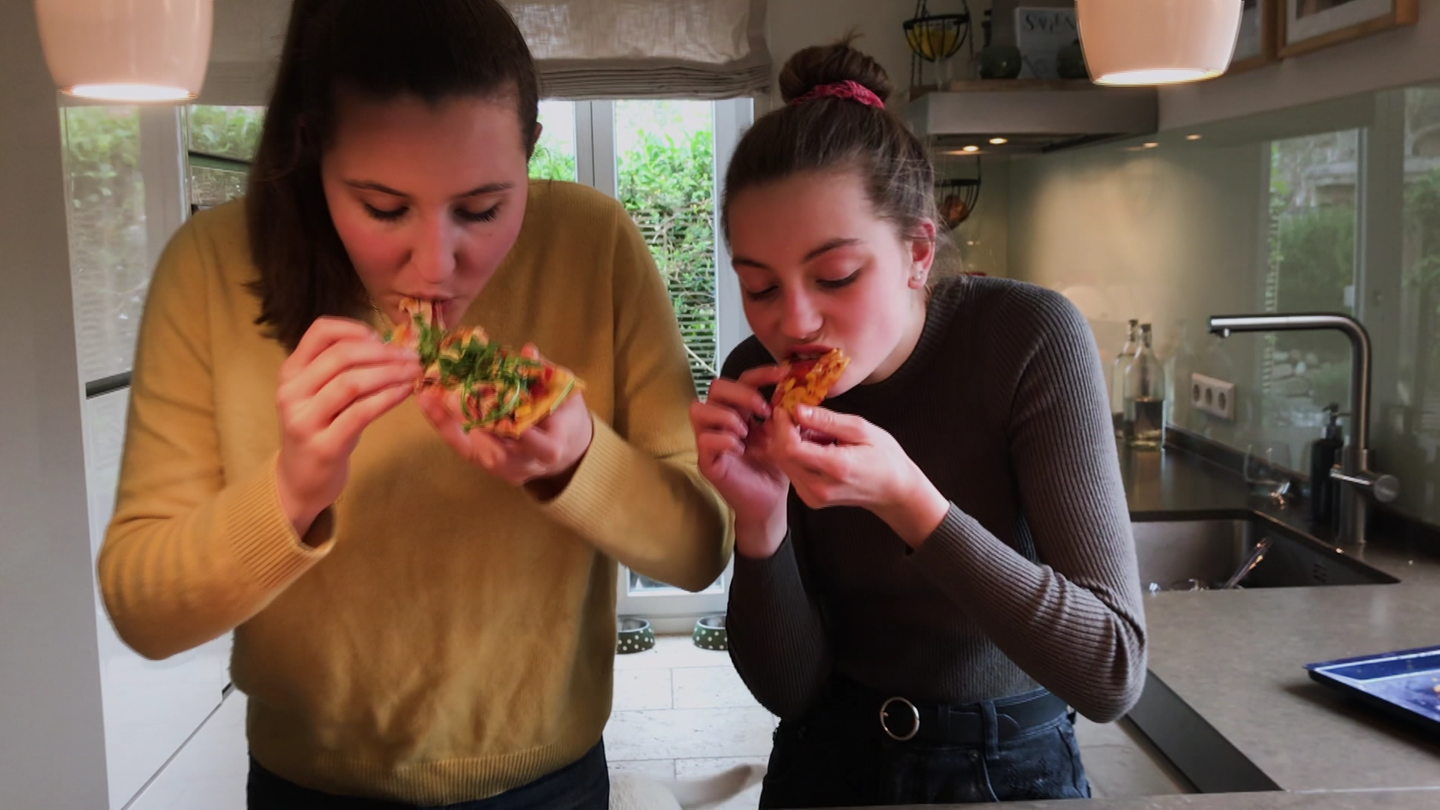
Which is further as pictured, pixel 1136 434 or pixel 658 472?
pixel 1136 434

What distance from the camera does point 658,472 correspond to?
108 centimetres

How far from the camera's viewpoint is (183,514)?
0.99m

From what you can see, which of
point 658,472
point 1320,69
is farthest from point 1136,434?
point 658,472

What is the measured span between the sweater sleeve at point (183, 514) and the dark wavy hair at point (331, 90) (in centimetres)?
7

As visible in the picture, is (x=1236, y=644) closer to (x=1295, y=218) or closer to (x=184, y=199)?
(x=1295, y=218)

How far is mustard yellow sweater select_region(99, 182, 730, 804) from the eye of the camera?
3.37 ft

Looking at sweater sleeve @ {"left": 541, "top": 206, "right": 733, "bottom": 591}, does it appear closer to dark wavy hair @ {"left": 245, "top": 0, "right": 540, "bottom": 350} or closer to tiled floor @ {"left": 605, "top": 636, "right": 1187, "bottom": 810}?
dark wavy hair @ {"left": 245, "top": 0, "right": 540, "bottom": 350}

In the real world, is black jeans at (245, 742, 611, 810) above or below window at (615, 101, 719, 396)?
below

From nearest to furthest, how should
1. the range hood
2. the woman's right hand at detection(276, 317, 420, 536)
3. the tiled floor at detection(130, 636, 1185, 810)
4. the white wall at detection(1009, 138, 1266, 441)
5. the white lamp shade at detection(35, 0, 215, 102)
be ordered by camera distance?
the white lamp shade at detection(35, 0, 215, 102), the woman's right hand at detection(276, 317, 420, 536), the tiled floor at detection(130, 636, 1185, 810), the white wall at detection(1009, 138, 1266, 441), the range hood

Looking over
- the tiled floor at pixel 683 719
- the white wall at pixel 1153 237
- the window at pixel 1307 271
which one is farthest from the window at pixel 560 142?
the window at pixel 1307 271

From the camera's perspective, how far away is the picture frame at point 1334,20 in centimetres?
184

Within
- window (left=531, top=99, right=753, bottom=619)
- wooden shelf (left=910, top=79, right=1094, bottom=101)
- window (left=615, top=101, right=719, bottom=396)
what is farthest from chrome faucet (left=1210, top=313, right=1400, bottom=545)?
window (left=615, top=101, right=719, bottom=396)

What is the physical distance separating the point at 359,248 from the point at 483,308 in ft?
0.62

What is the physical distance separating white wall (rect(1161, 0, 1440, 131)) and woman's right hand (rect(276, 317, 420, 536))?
1.70m
